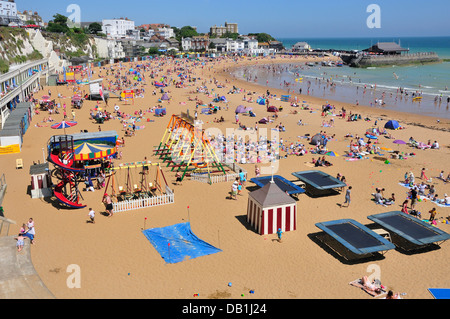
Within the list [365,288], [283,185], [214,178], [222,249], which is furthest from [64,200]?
[365,288]

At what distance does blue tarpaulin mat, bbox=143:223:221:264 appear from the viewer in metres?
12.1

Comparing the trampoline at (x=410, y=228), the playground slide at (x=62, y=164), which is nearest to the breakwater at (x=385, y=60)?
the trampoline at (x=410, y=228)

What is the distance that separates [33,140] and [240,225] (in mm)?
18069

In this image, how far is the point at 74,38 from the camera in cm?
8350

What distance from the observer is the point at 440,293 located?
10.4m

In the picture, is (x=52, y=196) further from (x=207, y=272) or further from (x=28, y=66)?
(x=28, y=66)

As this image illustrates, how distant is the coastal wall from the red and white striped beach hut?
3650 inches

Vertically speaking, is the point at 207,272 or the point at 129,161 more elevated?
the point at 129,161

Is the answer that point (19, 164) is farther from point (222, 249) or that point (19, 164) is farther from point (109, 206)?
point (222, 249)

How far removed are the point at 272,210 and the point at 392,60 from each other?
327 feet

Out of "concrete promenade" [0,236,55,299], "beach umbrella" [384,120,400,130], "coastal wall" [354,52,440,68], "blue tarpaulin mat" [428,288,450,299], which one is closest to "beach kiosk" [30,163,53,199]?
"concrete promenade" [0,236,55,299]

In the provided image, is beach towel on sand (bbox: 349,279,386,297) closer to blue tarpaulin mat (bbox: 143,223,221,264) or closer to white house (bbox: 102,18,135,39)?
blue tarpaulin mat (bbox: 143,223,221,264)
